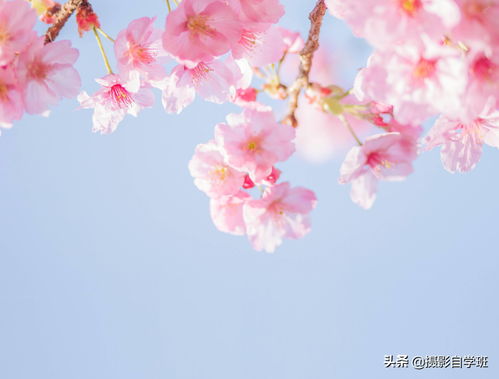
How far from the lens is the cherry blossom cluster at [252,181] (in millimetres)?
1459

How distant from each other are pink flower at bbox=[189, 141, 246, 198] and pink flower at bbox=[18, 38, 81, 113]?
1.28 feet

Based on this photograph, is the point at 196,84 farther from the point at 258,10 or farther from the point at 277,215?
the point at 277,215

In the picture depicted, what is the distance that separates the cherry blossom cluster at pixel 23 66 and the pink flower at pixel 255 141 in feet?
1.48

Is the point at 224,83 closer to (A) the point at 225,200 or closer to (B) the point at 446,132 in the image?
(A) the point at 225,200

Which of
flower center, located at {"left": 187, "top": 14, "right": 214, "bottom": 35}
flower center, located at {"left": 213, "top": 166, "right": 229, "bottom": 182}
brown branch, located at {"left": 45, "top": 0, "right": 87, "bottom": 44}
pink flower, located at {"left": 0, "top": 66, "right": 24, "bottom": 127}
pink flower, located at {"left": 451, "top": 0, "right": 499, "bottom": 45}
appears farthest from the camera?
flower center, located at {"left": 213, "top": 166, "right": 229, "bottom": 182}

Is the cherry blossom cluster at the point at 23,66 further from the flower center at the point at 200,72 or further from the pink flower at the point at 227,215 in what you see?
the pink flower at the point at 227,215

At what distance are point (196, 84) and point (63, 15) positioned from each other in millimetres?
398

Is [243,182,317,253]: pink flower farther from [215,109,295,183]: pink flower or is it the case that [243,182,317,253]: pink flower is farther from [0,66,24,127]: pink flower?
[0,66,24,127]: pink flower

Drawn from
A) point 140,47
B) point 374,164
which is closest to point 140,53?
point 140,47

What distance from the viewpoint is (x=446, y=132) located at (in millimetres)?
1378

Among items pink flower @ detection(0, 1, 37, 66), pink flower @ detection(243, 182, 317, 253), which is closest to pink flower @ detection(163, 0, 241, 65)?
pink flower @ detection(0, 1, 37, 66)

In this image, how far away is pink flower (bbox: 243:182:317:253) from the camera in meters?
1.51

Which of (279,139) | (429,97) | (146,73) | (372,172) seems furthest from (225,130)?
(429,97)

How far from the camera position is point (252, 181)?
1.53m
